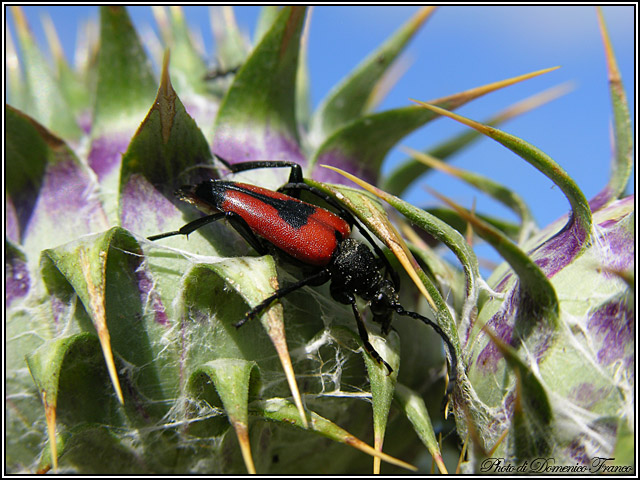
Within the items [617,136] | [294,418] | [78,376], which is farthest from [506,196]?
[78,376]

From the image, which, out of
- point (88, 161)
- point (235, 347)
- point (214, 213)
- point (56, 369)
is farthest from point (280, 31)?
point (56, 369)

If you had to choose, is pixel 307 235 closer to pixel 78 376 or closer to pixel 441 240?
pixel 441 240

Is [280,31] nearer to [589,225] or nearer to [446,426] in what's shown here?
[589,225]

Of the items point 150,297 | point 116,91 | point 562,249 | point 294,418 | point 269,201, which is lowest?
point 294,418

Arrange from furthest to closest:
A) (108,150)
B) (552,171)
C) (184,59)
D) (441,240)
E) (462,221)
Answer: (184,59), (462,221), (108,150), (441,240), (552,171)

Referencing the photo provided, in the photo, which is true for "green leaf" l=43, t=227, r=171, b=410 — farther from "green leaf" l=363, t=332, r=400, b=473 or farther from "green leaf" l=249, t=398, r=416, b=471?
"green leaf" l=363, t=332, r=400, b=473

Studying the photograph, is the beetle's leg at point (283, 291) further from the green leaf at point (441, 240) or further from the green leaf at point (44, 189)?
the green leaf at point (44, 189)
